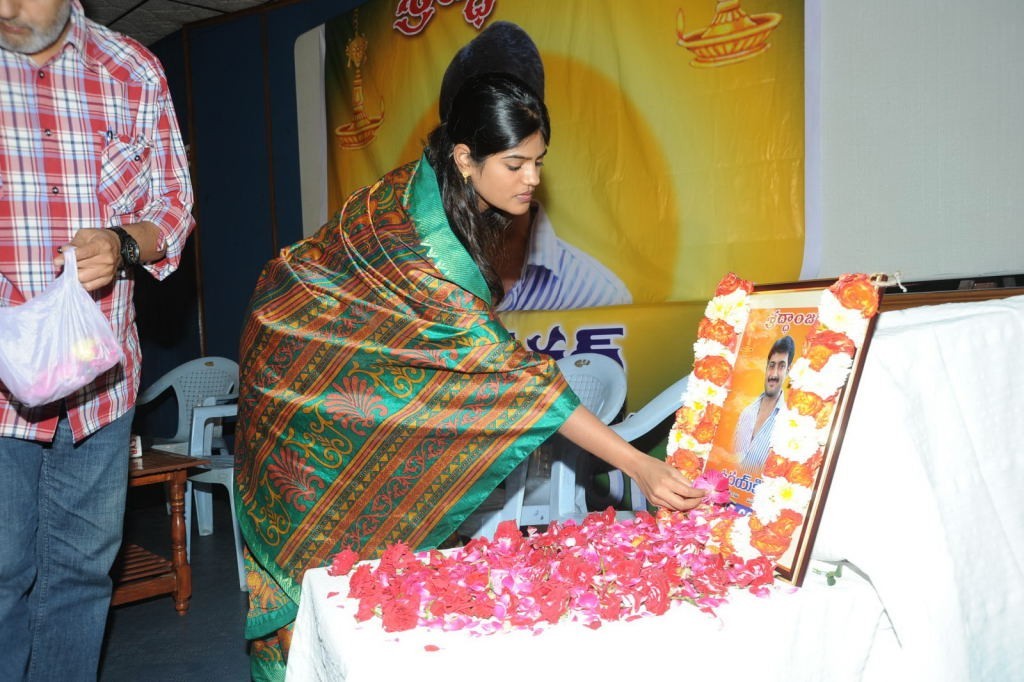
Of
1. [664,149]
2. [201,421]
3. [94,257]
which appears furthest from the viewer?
[201,421]

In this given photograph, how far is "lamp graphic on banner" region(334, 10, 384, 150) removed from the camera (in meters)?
4.25

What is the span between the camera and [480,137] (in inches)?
Result: 68.7

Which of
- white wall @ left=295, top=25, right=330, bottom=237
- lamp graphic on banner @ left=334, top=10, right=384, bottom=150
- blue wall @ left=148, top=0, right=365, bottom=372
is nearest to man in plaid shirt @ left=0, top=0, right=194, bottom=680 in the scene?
lamp graphic on banner @ left=334, top=10, right=384, bottom=150

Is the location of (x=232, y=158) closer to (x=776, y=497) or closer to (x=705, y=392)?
(x=705, y=392)

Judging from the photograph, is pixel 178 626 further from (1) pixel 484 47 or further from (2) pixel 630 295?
(1) pixel 484 47

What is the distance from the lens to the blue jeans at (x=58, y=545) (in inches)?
56.6

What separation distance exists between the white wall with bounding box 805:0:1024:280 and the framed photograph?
4.01 feet

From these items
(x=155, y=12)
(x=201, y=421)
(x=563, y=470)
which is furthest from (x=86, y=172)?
(x=155, y=12)

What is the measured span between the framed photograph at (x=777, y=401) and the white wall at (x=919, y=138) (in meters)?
1.22

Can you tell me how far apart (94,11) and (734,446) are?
5089mm

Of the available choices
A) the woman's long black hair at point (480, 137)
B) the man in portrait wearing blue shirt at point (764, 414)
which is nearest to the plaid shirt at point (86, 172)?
the woman's long black hair at point (480, 137)

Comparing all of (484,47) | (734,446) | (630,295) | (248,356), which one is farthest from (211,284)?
(734,446)

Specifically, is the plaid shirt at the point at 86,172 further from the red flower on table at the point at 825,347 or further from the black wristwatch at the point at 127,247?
the red flower on table at the point at 825,347

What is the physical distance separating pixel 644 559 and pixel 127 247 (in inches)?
41.2
